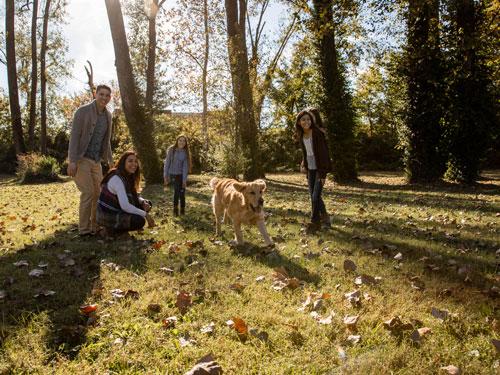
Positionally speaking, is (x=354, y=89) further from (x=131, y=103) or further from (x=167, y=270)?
(x=167, y=270)

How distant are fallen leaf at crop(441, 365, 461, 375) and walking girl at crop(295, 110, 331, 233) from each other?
14.8 ft

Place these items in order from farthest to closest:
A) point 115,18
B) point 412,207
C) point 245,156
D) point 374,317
Answer: point 245,156 < point 115,18 < point 412,207 < point 374,317

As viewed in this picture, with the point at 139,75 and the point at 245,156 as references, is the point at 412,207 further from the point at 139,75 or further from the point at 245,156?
the point at 139,75

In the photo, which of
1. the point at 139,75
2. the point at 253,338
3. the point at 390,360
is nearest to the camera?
the point at 390,360

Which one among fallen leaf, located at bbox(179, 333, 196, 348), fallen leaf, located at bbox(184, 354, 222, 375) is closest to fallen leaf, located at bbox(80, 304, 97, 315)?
fallen leaf, located at bbox(179, 333, 196, 348)

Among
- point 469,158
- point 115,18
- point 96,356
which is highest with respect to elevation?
point 115,18

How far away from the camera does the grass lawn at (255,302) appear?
9.09 feet

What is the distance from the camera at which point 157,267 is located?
4879 millimetres

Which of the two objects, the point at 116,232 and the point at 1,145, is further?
the point at 1,145

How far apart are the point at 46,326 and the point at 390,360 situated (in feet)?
8.70

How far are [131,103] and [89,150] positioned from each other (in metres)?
11.0

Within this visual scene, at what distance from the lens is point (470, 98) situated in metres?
16.2

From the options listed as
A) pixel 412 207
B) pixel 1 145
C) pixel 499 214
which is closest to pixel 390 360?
pixel 499 214

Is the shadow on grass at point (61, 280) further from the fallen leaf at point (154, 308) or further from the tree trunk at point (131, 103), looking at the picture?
the tree trunk at point (131, 103)
